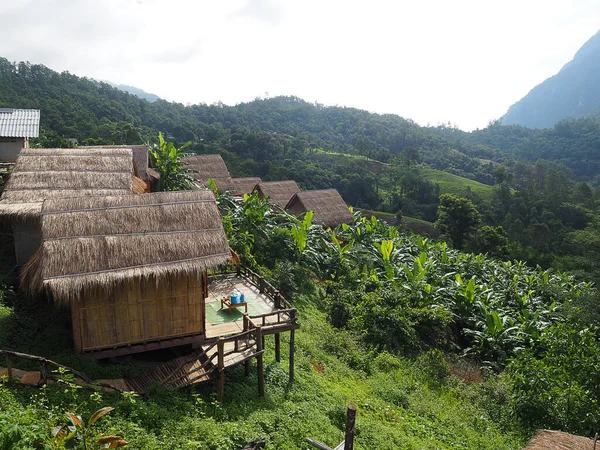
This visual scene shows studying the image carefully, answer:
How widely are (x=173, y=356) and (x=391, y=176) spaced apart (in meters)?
53.4

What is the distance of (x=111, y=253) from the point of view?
27.9 feet

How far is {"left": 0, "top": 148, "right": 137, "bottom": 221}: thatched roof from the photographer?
434 inches

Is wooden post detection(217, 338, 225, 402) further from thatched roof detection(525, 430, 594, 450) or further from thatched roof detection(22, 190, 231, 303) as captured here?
thatched roof detection(525, 430, 594, 450)

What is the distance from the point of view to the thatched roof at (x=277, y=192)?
95.0 ft

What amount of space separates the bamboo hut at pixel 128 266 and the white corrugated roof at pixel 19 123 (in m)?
10.7

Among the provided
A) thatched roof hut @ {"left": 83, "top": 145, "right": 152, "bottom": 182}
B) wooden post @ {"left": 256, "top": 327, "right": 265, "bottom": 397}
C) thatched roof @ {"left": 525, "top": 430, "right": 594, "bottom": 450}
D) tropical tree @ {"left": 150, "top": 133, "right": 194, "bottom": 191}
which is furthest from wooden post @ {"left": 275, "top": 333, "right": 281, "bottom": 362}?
thatched roof hut @ {"left": 83, "top": 145, "right": 152, "bottom": 182}

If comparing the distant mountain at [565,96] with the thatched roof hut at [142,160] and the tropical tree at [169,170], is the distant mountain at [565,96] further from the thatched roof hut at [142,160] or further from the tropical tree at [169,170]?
the tropical tree at [169,170]

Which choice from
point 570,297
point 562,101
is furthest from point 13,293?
point 562,101

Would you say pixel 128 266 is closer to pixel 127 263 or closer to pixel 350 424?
pixel 127 263

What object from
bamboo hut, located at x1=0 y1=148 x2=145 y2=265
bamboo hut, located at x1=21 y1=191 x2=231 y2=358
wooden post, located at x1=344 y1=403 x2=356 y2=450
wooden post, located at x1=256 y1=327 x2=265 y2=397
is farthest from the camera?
bamboo hut, located at x1=0 y1=148 x2=145 y2=265

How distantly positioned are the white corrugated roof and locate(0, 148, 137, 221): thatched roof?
19.1 feet

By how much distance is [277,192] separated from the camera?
29609 mm

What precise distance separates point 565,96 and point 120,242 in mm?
204412

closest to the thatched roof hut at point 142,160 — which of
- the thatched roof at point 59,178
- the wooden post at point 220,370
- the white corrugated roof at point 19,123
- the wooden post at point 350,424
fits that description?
the white corrugated roof at point 19,123
